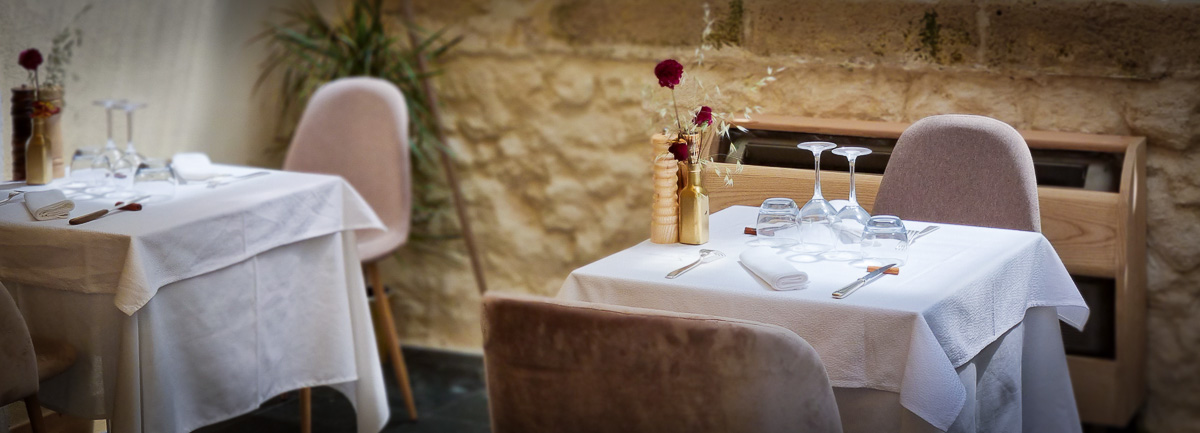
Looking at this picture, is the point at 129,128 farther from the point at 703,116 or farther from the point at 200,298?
the point at 703,116

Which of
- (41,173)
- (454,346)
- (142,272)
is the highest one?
(41,173)

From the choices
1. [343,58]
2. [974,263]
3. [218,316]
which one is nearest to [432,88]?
[343,58]

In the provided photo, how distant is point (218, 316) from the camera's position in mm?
2451

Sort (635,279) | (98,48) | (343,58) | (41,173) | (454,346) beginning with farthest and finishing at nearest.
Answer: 1. (454,346)
2. (343,58)
3. (98,48)
4. (41,173)
5. (635,279)

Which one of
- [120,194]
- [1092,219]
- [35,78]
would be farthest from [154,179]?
[1092,219]

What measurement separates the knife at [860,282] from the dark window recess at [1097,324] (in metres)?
1.06

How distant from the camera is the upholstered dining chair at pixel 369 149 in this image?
3445 mm

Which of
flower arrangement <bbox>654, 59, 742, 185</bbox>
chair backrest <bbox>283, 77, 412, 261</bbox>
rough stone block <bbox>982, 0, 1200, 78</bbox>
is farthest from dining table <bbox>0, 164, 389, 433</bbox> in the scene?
rough stone block <bbox>982, 0, 1200, 78</bbox>

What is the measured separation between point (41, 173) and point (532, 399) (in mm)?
1661

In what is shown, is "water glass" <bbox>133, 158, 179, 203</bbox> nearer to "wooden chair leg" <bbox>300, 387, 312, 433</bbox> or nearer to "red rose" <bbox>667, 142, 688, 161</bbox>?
"wooden chair leg" <bbox>300, 387, 312, 433</bbox>

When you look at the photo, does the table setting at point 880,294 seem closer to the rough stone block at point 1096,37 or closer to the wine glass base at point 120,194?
the rough stone block at point 1096,37

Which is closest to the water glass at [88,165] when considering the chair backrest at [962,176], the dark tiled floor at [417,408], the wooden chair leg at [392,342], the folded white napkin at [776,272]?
the dark tiled floor at [417,408]

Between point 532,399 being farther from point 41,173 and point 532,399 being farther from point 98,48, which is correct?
point 98,48

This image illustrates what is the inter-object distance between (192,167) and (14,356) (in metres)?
0.96
